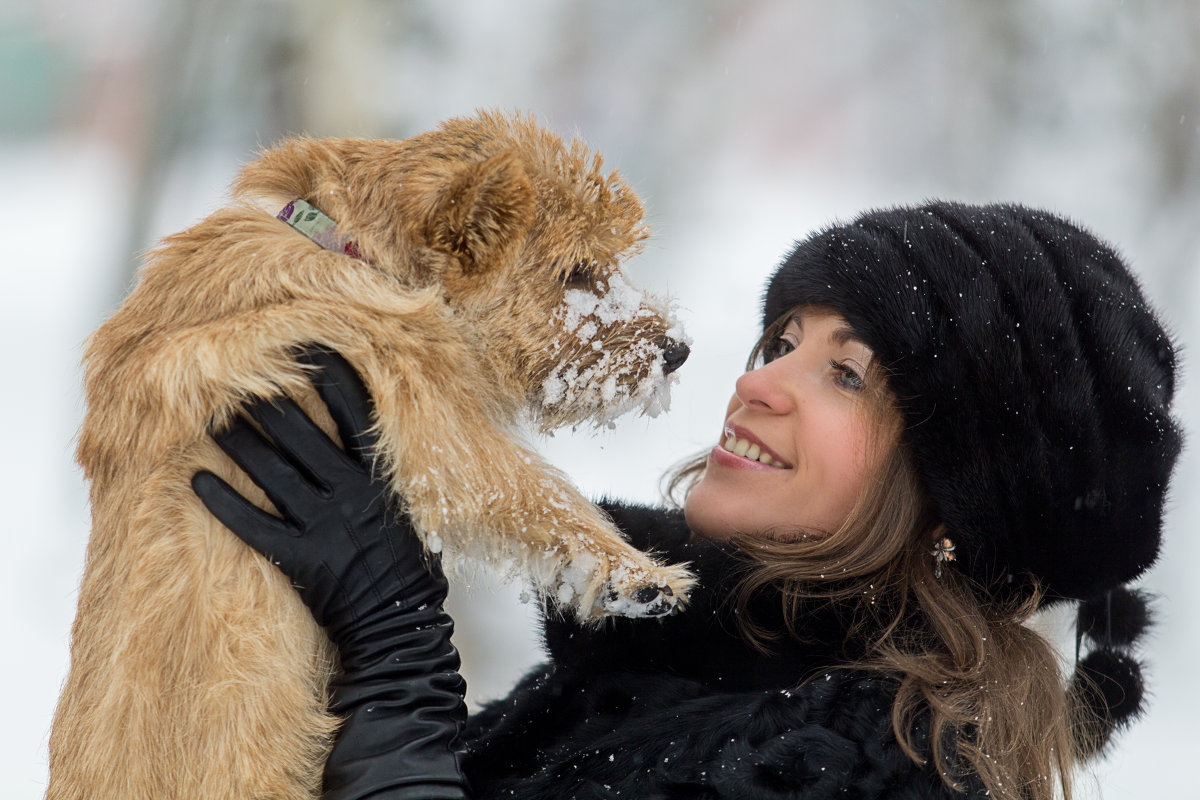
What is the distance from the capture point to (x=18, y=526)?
520 centimetres

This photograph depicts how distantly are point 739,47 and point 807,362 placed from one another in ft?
16.7

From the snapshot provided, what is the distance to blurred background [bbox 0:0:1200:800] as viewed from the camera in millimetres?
5027

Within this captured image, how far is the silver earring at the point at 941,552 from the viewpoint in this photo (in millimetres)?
2121

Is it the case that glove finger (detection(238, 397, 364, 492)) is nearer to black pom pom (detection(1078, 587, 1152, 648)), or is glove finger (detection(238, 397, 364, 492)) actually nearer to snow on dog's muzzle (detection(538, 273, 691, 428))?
snow on dog's muzzle (detection(538, 273, 691, 428))

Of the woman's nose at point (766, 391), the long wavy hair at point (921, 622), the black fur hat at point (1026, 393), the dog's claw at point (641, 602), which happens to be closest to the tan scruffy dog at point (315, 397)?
the dog's claw at point (641, 602)

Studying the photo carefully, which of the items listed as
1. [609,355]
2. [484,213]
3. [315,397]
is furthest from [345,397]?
[609,355]

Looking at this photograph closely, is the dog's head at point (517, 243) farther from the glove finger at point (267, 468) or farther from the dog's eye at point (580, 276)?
the glove finger at point (267, 468)

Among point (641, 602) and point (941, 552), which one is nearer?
point (641, 602)

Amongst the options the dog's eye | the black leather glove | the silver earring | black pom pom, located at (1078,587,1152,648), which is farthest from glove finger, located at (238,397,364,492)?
black pom pom, located at (1078,587,1152,648)

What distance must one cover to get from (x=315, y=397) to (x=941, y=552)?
4.75 ft

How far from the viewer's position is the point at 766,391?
7.43 ft

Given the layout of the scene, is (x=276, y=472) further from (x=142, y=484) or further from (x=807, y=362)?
(x=807, y=362)

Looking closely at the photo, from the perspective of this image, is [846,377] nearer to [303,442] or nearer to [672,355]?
[672,355]

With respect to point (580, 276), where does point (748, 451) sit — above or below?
below
